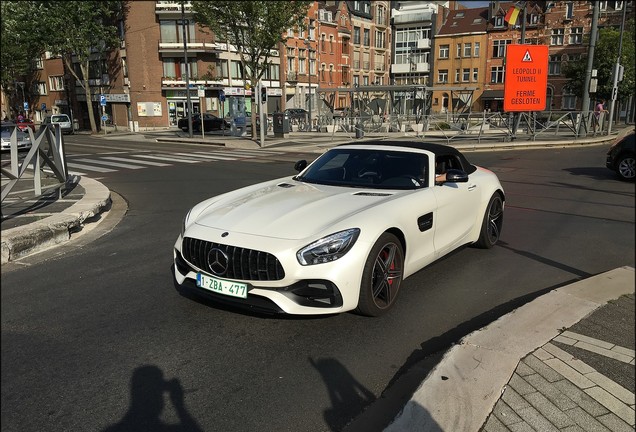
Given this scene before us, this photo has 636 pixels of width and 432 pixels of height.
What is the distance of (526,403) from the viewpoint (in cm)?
287

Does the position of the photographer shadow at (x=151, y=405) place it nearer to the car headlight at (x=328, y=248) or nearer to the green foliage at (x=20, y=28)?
the car headlight at (x=328, y=248)

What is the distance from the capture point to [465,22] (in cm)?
7394

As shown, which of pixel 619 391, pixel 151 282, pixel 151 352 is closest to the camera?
pixel 619 391

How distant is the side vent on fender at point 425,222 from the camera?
15.3 ft

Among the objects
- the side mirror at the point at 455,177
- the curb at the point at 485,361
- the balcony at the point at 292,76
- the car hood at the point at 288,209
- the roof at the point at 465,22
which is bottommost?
the curb at the point at 485,361

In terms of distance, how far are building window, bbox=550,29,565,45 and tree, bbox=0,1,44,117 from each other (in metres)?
60.6

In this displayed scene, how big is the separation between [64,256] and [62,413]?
3728 mm

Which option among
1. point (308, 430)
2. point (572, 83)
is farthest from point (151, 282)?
point (572, 83)


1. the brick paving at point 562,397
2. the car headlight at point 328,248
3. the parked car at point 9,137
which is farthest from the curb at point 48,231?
the brick paving at point 562,397

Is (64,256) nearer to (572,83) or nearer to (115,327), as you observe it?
(115,327)

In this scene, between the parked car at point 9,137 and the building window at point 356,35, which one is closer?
the parked car at point 9,137

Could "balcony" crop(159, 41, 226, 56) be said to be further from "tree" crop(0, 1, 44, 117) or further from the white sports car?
the white sports car

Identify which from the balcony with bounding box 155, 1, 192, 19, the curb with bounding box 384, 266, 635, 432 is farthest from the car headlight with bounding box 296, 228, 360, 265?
the balcony with bounding box 155, 1, 192, 19

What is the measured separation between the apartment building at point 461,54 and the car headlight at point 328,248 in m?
71.0
